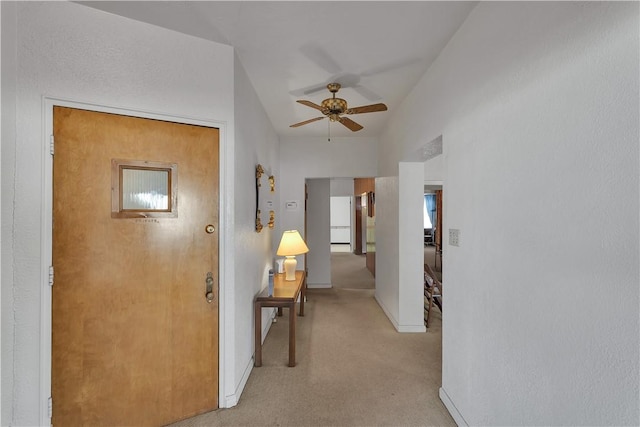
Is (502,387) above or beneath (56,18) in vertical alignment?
beneath

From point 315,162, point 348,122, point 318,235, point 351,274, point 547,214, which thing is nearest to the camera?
point 547,214

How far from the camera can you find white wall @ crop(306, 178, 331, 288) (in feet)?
18.3

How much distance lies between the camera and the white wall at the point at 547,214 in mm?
896

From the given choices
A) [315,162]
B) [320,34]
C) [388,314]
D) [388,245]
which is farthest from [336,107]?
[388,314]

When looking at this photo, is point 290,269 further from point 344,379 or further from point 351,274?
point 351,274

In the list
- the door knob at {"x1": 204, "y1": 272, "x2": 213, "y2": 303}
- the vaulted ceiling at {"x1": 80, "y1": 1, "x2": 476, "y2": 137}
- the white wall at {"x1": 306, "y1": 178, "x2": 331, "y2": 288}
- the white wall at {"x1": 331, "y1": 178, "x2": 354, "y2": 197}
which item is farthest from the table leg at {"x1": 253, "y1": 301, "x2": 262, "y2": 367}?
the white wall at {"x1": 331, "y1": 178, "x2": 354, "y2": 197}

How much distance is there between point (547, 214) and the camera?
1165 millimetres

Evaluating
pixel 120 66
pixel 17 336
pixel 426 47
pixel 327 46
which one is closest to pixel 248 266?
pixel 17 336

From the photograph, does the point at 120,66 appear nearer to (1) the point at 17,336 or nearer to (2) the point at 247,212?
(2) the point at 247,212

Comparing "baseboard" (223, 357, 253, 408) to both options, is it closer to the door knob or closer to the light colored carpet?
the door knob

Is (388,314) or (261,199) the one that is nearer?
(261,199)

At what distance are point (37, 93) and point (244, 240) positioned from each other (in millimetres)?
1546

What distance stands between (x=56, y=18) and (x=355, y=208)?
8810 millimetres

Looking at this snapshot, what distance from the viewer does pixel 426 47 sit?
2.16m
